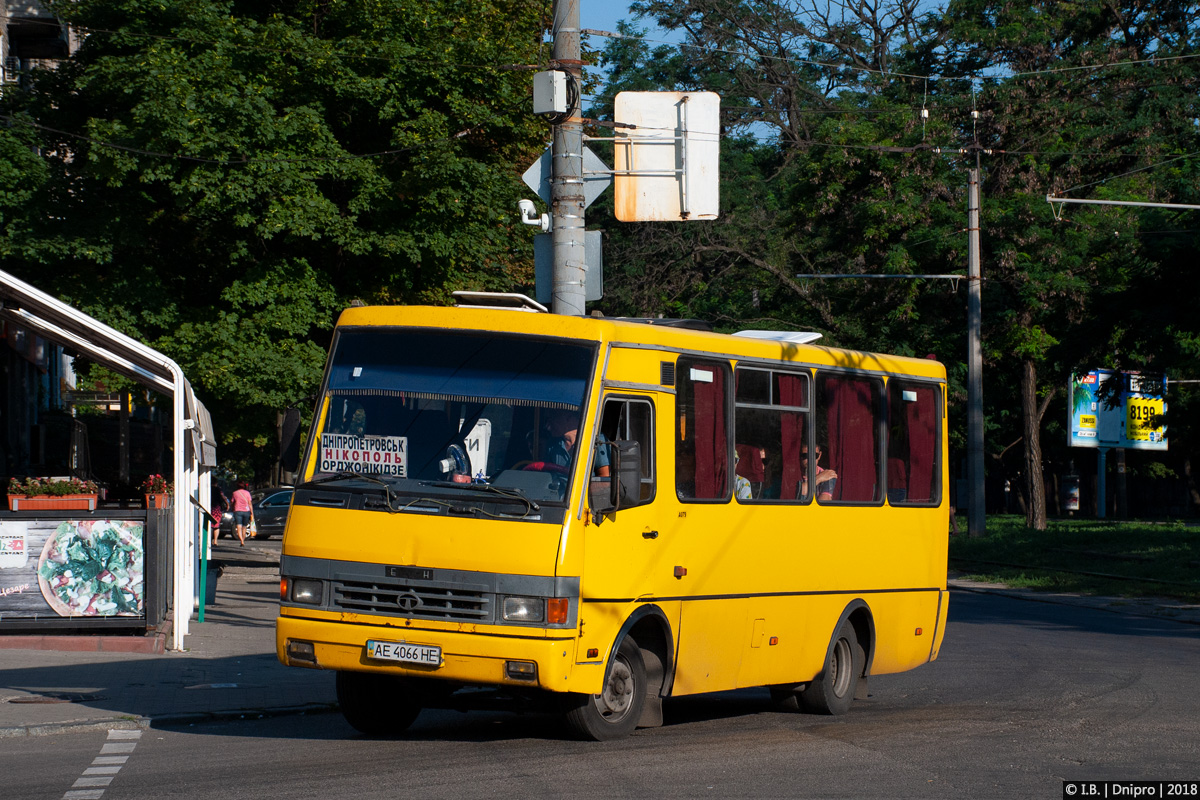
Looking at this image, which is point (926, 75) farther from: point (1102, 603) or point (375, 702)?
point (375, 702)

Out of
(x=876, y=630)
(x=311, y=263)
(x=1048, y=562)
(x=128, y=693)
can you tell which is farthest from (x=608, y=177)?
(x=1048, y=562)

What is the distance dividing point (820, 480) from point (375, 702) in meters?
3.94

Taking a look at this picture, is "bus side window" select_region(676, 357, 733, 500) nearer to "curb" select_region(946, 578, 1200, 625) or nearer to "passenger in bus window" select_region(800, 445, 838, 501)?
"passenger in bus window" select_region(800, 445, 838, 501)

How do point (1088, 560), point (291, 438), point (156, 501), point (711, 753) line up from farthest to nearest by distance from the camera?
point (1088, 560) → point (156, 501) → point (291, 438) → point (711, 753)

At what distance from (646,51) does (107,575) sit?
141 ft

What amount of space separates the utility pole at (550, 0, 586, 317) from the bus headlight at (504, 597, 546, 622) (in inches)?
165

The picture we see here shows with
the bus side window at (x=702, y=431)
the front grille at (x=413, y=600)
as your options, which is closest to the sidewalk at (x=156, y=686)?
the front grille at (x=413, y=600)

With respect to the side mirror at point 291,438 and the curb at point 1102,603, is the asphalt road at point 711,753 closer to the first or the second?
the side mirror at point 291,438

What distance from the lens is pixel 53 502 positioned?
50.2ft

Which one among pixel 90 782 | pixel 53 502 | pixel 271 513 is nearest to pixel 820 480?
pixel 90 782

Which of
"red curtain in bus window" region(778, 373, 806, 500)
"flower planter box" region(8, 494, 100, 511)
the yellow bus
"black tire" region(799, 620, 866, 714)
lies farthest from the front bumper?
"flower planter box" region(8, 494, 100, 511)

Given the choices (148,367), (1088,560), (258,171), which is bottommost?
(1088,560)

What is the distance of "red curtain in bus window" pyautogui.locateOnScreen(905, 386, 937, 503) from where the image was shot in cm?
1316

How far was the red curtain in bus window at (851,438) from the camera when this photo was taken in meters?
11.9
